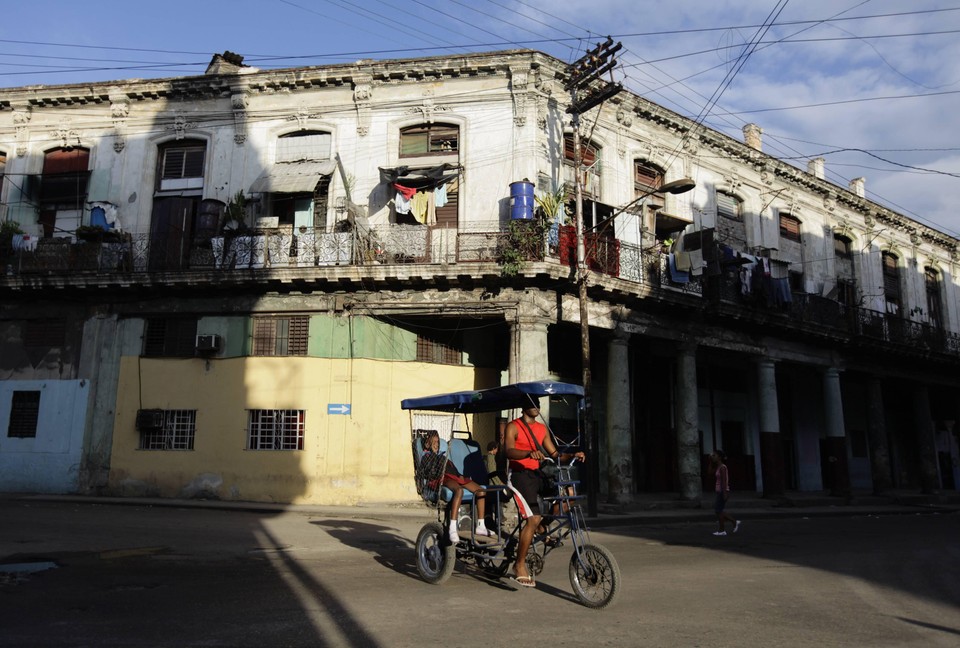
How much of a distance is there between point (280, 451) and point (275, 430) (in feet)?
1.83

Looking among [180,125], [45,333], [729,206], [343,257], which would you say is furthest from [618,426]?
[45,333]

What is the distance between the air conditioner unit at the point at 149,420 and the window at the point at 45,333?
10.9ft

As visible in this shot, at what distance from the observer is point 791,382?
91.3ft

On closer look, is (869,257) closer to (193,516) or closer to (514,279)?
(514,279)

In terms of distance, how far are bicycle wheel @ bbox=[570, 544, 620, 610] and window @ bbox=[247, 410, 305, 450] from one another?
12.2 meters

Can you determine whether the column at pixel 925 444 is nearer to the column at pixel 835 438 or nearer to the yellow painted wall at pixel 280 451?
the column at pixel 835 438

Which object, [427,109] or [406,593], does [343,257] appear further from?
[406,593]

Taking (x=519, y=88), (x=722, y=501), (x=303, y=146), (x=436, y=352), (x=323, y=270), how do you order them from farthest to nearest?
(x=303, y=146), (x=436, y=352), (x=519, y=88), (x=323, y=270), (x=722, y=501)

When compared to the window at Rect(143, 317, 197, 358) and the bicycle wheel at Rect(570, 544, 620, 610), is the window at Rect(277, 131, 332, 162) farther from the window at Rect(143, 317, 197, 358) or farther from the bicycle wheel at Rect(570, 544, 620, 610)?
the bicycle wheel at Rect(570, 544, 620, 610)

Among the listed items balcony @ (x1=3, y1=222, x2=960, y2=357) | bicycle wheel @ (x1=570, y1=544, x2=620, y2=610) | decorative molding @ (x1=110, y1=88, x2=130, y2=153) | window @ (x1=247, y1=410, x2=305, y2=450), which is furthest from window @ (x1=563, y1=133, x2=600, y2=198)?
bicycle wheel @ (x1=570, y1=544, x2=620, y2=610)

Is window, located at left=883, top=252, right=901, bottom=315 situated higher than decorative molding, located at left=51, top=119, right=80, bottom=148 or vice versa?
decorative molding, located at left=51, top=119, right=80, bottom=148

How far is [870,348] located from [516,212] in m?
16.3

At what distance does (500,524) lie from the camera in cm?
729

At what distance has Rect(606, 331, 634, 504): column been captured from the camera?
17734mm
